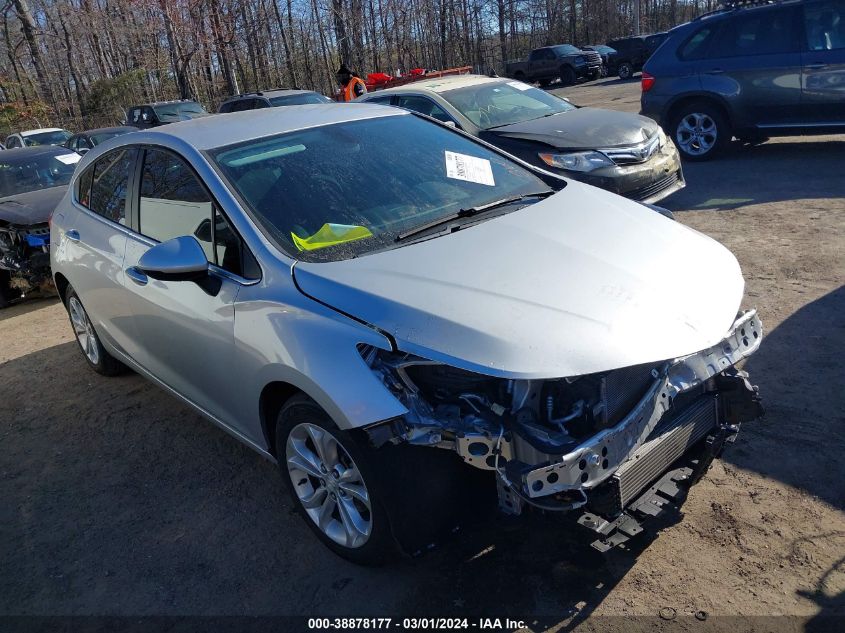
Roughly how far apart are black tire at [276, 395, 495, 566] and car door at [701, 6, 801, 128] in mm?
8011

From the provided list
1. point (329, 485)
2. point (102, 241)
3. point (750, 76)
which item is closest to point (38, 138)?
point (102, 241)

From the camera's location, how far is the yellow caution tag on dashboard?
314 centimetres

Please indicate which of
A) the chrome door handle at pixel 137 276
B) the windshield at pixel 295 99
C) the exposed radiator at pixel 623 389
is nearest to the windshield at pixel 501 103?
the chrome door handle at pixel 137 276

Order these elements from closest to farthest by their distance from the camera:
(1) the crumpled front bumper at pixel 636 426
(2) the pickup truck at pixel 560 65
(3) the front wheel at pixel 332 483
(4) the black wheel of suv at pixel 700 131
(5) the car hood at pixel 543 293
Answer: (1) the crumpled front bumper at pixel 636 426, (5) the car hood at pixel 543 293, (3) the front wheel at pixel 332 483, (4) the black wheel of suv at pixel 700 131, (2) the pickup truck at pixel 560 65

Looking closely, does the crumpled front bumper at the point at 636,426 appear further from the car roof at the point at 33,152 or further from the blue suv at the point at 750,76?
the car roof at the point at 33,152

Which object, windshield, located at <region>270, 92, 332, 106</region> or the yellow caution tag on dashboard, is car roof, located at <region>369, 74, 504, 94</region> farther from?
windshield, located at <region>270, 92, 332, 106</region>

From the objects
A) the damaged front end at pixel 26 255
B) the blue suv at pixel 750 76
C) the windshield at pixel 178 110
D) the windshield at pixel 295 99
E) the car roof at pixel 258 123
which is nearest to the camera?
the car roof at pixel 258 123

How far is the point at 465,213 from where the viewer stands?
11.4ft

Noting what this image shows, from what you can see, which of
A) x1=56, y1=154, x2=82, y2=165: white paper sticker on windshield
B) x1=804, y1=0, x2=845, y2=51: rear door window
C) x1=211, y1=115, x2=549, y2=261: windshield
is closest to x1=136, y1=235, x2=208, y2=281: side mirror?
x1=211, y1=115, x2=549, y2=261: windshield

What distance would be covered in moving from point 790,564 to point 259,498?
2449mm

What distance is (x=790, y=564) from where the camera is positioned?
280 centimetres

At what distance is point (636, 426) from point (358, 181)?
6.03 ft

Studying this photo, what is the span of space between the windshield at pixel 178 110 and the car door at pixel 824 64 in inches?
621

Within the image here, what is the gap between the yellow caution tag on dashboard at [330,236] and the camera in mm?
3137
